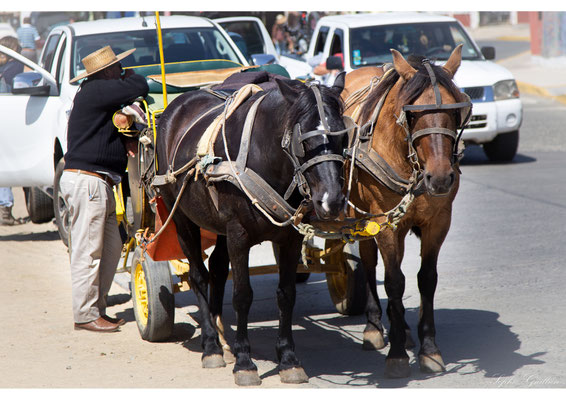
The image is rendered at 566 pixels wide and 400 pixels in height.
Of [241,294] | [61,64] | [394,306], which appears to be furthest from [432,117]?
[61,64]

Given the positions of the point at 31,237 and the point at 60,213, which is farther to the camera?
the point at 31,237

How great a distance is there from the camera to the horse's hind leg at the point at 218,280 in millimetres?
6301

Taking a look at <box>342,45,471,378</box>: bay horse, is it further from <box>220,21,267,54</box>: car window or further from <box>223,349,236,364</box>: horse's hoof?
<box>220,21,267,54</box>: car window

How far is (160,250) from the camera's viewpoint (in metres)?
6.54

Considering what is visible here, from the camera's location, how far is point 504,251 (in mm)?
8898

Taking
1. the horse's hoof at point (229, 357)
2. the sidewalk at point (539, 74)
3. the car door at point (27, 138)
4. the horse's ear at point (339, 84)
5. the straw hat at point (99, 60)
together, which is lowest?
the sidewalk at point (539, 74)

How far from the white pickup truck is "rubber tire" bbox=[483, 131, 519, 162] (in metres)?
5.99

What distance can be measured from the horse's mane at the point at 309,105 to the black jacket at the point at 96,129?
206 centimetres

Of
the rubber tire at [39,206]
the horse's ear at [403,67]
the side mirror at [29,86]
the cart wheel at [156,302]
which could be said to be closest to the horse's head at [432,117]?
the horse's ear at [403,67]

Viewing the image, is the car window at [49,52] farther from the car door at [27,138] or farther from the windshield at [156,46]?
the windshield at [156,46]

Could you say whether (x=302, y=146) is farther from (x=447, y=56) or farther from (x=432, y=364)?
(x=447, y=56)

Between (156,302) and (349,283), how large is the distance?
5.22 ft

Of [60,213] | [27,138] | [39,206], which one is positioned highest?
[27,138]

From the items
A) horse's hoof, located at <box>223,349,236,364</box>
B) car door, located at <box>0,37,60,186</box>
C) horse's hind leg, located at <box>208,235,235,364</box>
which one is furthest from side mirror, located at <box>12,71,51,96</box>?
horse's hoof, located at <box>223,349,236,364</box>
